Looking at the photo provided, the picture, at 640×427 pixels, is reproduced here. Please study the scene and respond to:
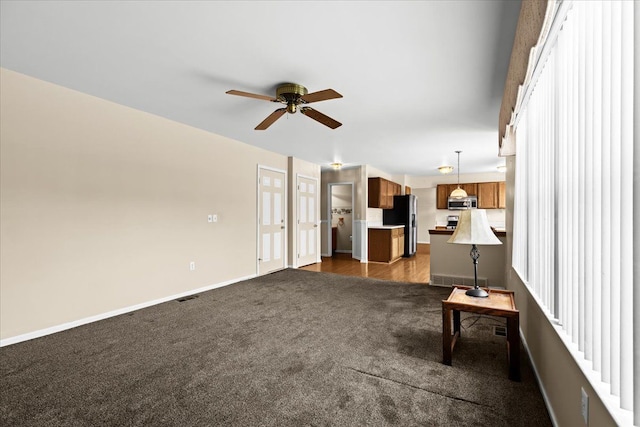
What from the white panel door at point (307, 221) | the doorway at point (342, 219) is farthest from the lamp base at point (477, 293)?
the doorway at point (342, 219)

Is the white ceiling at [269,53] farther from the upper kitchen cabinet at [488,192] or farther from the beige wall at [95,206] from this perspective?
the upper kitchen cabinet at [488,192]

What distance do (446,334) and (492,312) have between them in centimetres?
38

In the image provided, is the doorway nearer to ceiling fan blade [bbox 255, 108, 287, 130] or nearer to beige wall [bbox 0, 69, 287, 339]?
beige wall [bbox 0, 69, 287, 339]

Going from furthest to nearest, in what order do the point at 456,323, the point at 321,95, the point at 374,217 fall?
1. the point at 374,217
2. the point at 456,323
3. the point at 321,95

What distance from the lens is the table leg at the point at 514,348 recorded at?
7.06 feet

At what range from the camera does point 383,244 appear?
748 cm

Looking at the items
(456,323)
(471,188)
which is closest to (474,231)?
(456,323)

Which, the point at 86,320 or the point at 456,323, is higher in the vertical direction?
the point at 456,323

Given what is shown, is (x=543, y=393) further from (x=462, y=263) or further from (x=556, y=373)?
(x=462, y=263)

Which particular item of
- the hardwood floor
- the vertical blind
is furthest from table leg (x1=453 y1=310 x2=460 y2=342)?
the hardwood floor

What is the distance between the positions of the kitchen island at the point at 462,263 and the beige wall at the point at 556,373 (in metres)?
1.97

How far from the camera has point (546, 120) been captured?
197 centimetres

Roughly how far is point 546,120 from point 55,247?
4.24 m

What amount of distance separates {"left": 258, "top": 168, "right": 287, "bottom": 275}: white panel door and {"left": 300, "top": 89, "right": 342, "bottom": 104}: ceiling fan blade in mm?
3108
